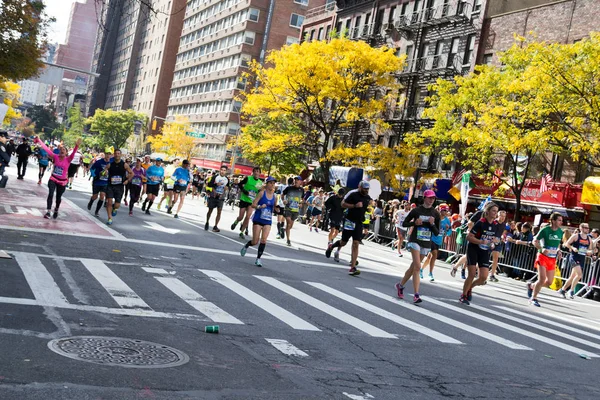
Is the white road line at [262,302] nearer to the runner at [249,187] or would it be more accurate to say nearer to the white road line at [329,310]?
the white road line at [329,310]

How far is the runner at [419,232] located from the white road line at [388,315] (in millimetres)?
1143

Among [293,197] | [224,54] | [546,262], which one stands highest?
[224,54]

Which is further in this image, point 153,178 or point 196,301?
point 153,178

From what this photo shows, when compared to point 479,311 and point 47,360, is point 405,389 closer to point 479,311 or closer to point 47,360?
point 47,360

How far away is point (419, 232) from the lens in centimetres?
1327

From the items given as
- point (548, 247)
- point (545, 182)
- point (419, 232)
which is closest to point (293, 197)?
point (548, 247)

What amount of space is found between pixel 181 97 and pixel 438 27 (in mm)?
65961

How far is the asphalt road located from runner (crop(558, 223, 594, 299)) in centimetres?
348

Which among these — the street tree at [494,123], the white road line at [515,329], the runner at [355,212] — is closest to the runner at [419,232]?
the white road line at [515,329]

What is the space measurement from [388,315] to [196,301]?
114 inches

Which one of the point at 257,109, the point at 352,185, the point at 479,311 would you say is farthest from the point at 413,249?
the point at 257,109

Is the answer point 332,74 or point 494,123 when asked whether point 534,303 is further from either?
point 332,74

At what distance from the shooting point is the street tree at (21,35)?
31.1m

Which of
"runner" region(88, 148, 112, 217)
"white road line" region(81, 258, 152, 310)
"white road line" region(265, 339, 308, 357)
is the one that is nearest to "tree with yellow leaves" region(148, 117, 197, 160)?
"runner" region(88, 148, 112, 217)
